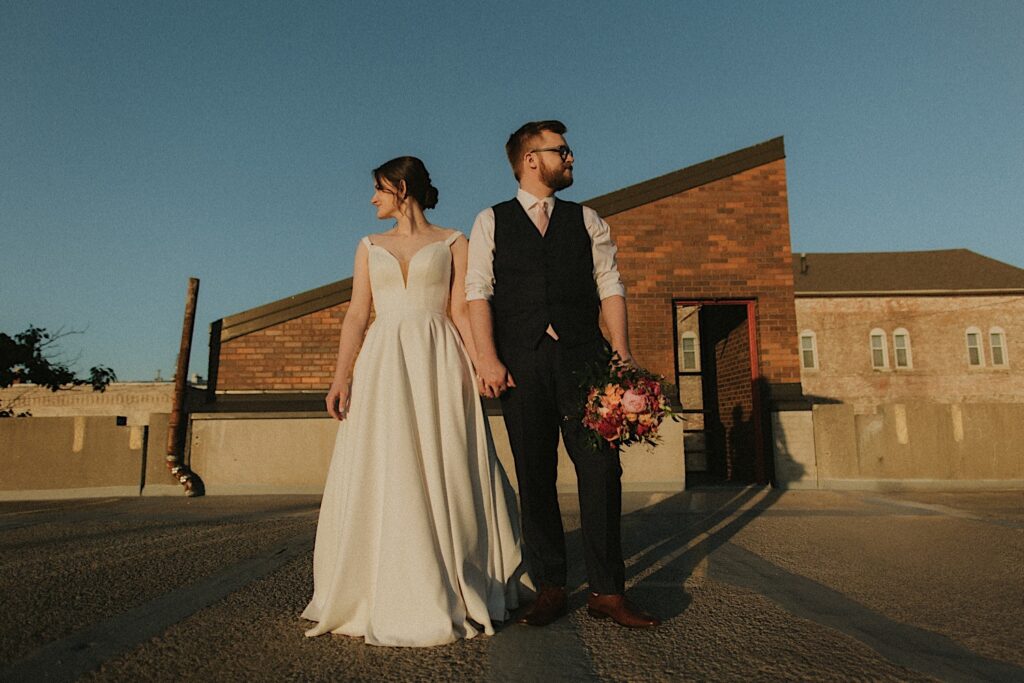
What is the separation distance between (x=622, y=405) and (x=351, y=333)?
1.30 m

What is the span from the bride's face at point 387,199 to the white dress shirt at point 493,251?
45 centimetres

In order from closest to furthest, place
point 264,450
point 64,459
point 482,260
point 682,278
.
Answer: point 482,260 → point 264,450 → point 64,459 → point 682,278

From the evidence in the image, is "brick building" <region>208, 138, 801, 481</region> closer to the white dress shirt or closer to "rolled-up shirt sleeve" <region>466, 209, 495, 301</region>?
the white dress shirt

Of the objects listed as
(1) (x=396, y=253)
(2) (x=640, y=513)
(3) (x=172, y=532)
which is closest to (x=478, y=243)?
(1) (x=396, y=253)

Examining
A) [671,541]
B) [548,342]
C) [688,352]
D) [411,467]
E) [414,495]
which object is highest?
[688,352]

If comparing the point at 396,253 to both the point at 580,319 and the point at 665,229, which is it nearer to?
the point at 580,319

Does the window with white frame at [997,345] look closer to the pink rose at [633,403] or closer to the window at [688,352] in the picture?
the window at [688,352]

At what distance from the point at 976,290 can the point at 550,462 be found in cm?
4054

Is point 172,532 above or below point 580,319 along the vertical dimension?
below

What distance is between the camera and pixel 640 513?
6.72 m

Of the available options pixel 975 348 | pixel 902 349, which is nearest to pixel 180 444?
pixel 902 349

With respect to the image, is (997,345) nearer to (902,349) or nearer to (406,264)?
(902,349)

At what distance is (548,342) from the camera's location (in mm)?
2828

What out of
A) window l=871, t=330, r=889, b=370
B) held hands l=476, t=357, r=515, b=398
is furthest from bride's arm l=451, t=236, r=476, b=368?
window l=871, t=330, r=889, b=370
